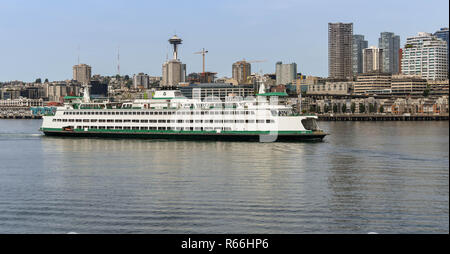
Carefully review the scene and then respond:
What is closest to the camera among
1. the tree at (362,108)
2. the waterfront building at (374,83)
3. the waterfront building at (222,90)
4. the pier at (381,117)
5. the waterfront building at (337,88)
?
the pier at (381,117)

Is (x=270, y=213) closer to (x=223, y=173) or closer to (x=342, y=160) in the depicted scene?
(x=223, y=173)

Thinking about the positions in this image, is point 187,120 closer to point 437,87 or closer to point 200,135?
point 200,135

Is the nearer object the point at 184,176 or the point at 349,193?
the point at 349,193

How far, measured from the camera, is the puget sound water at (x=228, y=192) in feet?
52.0

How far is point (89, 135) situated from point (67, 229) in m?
39.1

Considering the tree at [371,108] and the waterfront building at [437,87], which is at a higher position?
the waterfront building at [437,87]

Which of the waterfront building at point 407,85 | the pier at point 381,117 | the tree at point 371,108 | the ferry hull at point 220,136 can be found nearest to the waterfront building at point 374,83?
the waterfront building at point 407,85

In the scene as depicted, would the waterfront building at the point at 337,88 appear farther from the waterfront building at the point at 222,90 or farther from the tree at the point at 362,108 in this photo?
the tree at the point at 362,108

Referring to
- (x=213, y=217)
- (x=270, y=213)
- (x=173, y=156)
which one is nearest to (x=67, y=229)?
(x=213, y=217)

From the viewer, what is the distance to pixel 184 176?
1000 inches

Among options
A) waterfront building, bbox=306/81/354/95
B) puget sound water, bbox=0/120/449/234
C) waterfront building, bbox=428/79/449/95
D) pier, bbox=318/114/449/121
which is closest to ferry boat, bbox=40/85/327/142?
puget sound water, bbox=0/120/449/234

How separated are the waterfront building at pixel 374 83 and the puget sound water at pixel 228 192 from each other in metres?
150

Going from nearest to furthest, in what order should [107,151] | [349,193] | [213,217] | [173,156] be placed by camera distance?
[213,217], [349,193], [173,156], [107,151]

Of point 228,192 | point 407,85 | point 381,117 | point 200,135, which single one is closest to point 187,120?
point 200,135
